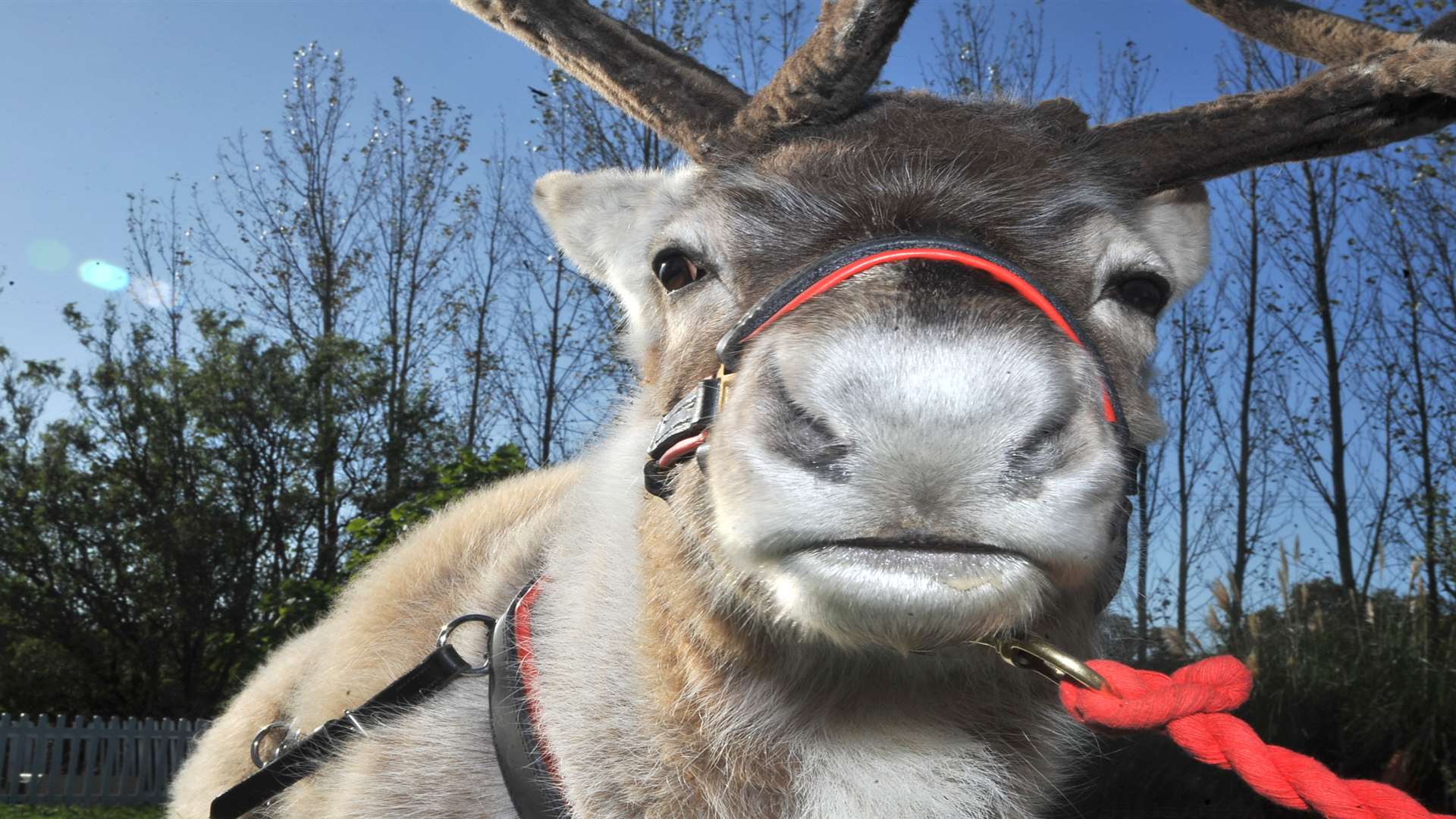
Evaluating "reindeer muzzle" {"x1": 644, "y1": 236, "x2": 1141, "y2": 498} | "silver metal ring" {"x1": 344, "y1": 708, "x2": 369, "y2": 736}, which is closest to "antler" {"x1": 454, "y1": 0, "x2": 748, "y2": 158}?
"reindeer muzzle" {"x1": 644, "y1": 236, "x2": 1141, "y2": 498}

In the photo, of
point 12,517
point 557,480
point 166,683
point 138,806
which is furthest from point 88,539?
point 557,480

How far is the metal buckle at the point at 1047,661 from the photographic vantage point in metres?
1.68

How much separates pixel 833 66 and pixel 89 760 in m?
18.2

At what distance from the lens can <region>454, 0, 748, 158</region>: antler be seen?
252 cm

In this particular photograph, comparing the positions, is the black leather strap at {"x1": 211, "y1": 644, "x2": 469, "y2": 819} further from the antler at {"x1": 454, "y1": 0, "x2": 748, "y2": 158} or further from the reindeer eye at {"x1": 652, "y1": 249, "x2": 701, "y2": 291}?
the antler at {"x1": 454, "y1": 0, "x2": 748, "y2": 158}

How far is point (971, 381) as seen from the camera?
156 centimetres

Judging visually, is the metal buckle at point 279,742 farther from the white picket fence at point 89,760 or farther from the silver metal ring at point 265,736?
the white picket fence at point 89,760

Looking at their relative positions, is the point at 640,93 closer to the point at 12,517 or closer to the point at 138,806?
the point at 138,806

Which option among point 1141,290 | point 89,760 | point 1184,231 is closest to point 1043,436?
point 1141,290

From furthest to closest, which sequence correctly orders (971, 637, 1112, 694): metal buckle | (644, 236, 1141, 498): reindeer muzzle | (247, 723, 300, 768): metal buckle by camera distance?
1. (247, 723, 300, 768): metal buckle
2. (644, 236, 1141, 498): reindeer muzzle
3. (971, 637, 1112, 694): metal buckle

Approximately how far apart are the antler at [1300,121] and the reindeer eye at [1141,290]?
30 cm

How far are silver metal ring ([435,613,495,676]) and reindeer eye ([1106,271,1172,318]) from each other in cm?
172

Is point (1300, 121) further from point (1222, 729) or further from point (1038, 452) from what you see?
point (1222, 729)

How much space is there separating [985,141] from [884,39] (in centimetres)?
33
